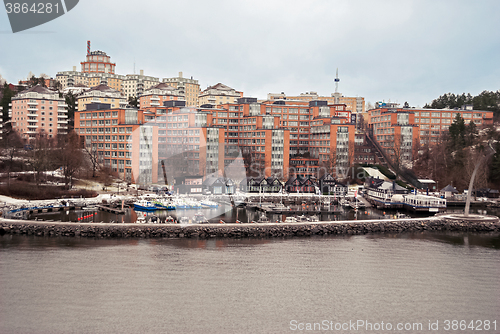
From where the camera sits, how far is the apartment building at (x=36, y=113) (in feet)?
167

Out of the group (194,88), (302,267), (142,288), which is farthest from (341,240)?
(194,88)

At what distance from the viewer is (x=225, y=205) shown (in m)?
33.3

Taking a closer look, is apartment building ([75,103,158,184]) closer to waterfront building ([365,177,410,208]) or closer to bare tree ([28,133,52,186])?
bare tree ([28,133,52,186])

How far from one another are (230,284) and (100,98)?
147 ft

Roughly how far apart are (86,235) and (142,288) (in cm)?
886

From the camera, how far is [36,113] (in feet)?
168

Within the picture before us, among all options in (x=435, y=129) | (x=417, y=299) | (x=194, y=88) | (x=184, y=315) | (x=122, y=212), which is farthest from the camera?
(x=194, y=88)

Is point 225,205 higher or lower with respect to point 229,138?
lower

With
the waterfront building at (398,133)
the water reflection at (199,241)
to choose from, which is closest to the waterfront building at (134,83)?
the waterfront building at (398,133)

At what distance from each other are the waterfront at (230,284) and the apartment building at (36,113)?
107 ft

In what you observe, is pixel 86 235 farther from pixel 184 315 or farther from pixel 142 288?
pixel 184 315

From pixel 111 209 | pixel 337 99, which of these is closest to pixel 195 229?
pixel 111 209

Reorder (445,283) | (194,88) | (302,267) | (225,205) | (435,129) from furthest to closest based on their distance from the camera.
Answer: (194,88) → (435,129) → (225,205) → (302,267) → (445,283)

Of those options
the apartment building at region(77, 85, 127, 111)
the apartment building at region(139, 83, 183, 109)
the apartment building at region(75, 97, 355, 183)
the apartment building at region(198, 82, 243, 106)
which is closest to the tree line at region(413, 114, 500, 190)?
the apartment building at region(75, 97, 355, 183)
